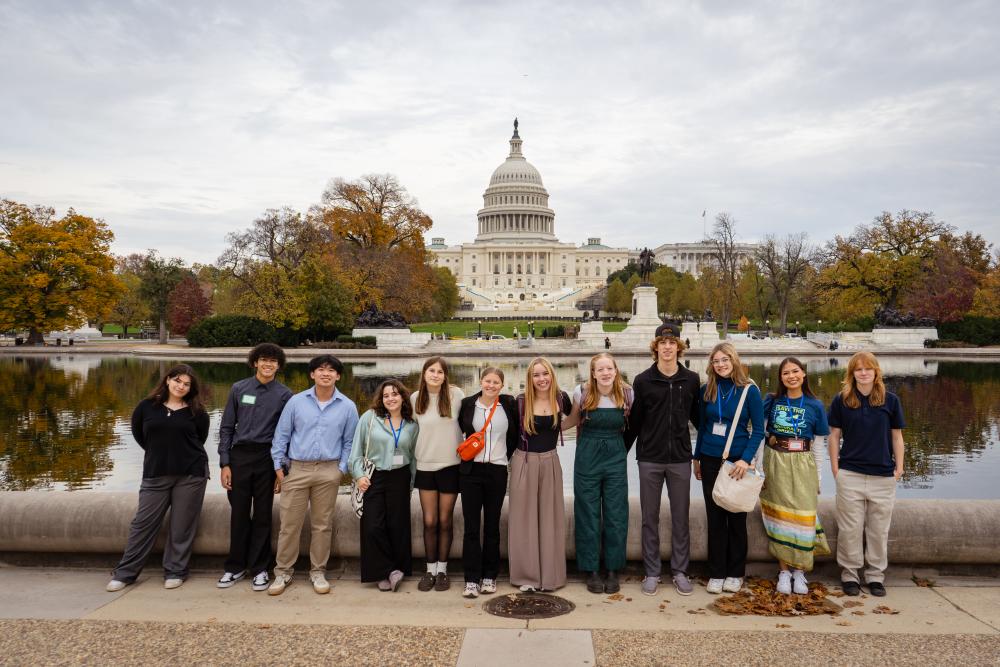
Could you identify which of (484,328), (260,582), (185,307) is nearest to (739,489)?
(260,582)

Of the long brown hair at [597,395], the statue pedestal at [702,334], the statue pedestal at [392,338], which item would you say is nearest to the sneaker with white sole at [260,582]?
the long brown hair at [597,395]

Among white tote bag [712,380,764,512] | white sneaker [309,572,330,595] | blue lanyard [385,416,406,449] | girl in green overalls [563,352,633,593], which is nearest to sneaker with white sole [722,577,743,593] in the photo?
white tote bag [712,380,764,512]

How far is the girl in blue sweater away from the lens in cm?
520

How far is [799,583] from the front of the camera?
5.15m

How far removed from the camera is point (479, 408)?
17.4 ft

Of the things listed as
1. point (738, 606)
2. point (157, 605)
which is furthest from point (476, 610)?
point (157, 605)

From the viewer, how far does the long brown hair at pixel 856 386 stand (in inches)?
209

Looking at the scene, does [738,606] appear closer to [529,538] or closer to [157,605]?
[529,538]

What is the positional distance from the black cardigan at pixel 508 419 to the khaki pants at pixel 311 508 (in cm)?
102

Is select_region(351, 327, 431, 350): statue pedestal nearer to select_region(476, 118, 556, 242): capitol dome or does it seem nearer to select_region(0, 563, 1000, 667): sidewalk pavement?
select_region(0, 563, 1000, 667): sidewalk pavement

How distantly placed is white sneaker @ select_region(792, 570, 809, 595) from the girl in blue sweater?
35 centimetres

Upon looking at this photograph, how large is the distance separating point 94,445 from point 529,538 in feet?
30.6

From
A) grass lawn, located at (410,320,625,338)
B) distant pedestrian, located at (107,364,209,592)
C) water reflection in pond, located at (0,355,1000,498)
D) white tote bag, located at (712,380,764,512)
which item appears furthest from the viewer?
grass lawn, located at (410,320,625,338)

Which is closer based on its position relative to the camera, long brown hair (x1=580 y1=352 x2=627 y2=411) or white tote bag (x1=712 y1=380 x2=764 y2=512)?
white tote bag (x1=712 y1=380 x2=764 y2=512)
